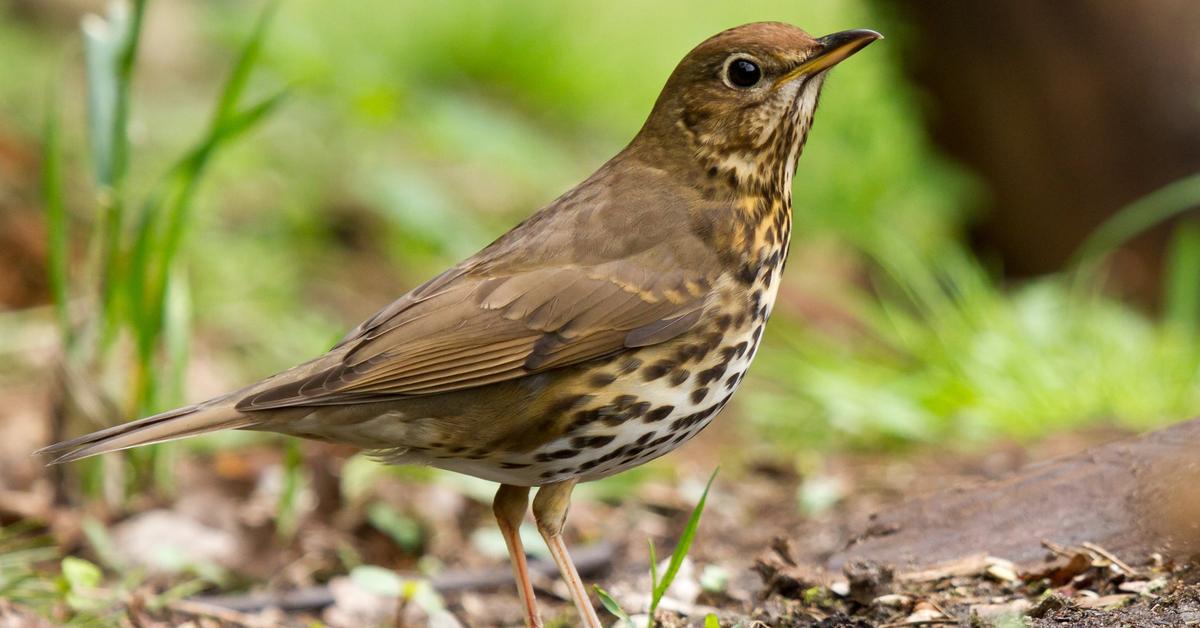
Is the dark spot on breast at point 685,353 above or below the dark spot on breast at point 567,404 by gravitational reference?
above

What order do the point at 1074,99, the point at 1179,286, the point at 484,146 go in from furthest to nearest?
the point at 1074,99, the point at 484,146, the point at 1179,286

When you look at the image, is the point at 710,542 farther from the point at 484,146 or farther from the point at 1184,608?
the point at 484,146

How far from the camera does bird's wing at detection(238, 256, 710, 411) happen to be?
2.95m

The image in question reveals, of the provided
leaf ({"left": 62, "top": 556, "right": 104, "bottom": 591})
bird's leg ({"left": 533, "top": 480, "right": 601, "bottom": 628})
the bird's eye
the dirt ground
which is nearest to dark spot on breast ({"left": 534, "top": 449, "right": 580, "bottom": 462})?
bird's leg ({"left": 533, "top": 480, "right": 601, "bottom": 628})

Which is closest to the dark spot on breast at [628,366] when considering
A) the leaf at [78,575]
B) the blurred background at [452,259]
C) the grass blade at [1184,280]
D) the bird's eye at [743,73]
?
the bird's eye at [743,73]

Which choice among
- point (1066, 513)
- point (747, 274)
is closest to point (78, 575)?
point (747, 274)

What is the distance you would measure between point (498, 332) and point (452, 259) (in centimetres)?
343

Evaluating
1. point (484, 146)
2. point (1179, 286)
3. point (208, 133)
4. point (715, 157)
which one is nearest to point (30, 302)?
point (484, 146)

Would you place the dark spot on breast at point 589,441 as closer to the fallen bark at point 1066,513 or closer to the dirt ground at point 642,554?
the dirt ground at point 642,554

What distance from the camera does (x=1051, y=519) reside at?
10.6ft

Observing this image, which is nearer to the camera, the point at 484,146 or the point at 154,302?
the point at 154,302

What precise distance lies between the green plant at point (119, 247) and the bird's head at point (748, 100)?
1.22 meters

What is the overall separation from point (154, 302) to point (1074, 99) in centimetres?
477

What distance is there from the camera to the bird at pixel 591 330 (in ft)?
9.64
